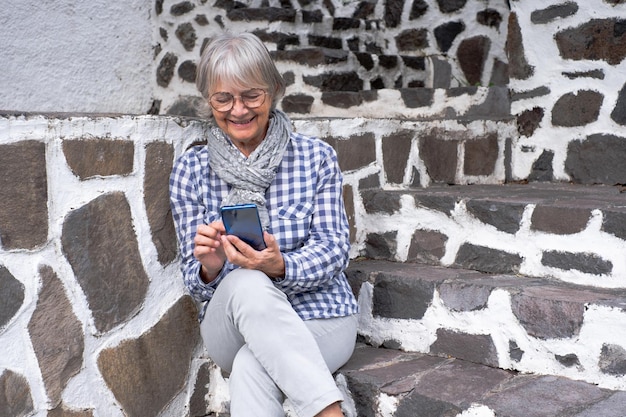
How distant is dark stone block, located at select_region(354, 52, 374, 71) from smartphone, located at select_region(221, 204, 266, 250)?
1.90 metres

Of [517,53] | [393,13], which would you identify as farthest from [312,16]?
[517,53]

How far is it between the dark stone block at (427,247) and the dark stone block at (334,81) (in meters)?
1.05

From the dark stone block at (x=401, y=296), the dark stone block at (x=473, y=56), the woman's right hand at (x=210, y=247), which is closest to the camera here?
the woman's right hand at (x=210, y=247)

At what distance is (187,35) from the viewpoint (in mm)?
3486

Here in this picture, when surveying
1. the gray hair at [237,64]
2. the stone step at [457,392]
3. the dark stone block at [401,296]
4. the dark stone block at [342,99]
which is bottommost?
the stone step at [457,392]

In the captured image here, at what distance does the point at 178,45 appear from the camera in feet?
11.4

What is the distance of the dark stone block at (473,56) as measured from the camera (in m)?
3.54

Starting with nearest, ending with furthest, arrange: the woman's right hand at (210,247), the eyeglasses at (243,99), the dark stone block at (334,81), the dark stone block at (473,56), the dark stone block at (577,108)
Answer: the woman's right hand at (210,247) < the eyeglasses at (243,99) < the dark stone block at (577,108) < the dark stone block at (334,81) < the dark stone block at (473,56)

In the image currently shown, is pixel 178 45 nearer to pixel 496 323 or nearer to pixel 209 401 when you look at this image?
pixel 209 401

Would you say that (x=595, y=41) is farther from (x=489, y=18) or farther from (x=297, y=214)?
(x=297, y=214)

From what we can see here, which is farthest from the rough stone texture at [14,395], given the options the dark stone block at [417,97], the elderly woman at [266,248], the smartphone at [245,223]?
the dark stone block at [417,97]

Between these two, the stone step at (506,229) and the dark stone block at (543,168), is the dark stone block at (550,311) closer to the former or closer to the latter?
the stone step at (506,229)

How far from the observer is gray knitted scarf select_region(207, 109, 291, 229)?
5.89ft

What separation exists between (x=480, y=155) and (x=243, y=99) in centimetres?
132
